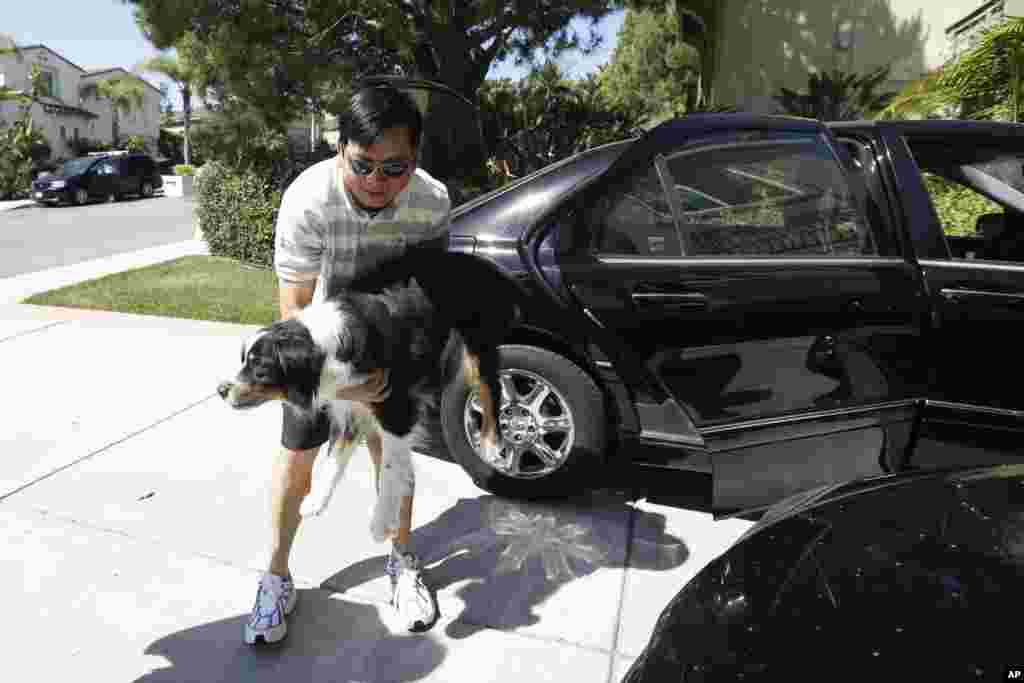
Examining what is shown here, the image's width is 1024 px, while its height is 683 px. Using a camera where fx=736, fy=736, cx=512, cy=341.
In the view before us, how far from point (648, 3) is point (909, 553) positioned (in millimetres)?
12467

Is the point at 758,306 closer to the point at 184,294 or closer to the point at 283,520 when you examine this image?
the point at 283,520

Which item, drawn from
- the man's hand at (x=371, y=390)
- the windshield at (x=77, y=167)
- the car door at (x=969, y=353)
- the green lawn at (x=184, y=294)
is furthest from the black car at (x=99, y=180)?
the car door at (x=969, y=353)

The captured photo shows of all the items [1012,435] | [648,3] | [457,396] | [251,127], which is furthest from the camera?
[648,3]

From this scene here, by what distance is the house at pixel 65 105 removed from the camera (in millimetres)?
38281

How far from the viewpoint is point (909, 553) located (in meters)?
1.62

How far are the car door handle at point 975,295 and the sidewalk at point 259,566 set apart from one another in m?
1.22

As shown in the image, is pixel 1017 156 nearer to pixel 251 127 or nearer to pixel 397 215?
pixel 397 215

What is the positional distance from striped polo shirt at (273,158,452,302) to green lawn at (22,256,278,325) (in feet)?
15.1

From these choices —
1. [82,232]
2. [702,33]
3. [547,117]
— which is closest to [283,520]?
[82,232]

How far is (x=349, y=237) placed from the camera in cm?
221

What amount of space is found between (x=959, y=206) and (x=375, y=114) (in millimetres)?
3364

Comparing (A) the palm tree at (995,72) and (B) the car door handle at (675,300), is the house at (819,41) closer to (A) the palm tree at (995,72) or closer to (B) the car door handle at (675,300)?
(A) the palm tree at (995,72)

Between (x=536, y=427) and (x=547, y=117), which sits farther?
(x=547, y=117)

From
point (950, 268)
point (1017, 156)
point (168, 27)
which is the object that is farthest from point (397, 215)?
point (168, 27)
